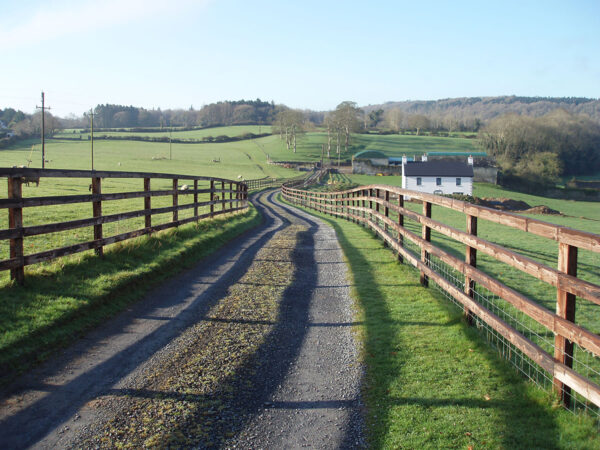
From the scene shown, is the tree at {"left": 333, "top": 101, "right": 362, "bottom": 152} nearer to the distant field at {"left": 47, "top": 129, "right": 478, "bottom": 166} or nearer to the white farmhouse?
the distant field at {"left": 47, "top": 129, "right": 478, "bottom": 166}

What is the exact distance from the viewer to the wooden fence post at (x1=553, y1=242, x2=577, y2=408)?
12.2 ft

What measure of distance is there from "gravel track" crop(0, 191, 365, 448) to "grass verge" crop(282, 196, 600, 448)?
25 cm

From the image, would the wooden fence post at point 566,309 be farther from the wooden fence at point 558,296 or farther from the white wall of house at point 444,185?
the white wall of house at point 444,185

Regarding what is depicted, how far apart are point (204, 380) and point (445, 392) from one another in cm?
213

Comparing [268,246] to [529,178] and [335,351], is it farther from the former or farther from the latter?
[529,178]

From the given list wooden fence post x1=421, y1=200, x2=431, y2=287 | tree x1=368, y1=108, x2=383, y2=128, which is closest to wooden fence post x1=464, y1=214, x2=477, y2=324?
wooden fence post x1=421, y1=200, x2=431, y2=287

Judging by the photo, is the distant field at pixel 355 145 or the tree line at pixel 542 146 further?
the distant field at pixel 355 145

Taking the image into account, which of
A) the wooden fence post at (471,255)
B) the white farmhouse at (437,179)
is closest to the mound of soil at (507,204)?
the white farmhouse at (437,179)

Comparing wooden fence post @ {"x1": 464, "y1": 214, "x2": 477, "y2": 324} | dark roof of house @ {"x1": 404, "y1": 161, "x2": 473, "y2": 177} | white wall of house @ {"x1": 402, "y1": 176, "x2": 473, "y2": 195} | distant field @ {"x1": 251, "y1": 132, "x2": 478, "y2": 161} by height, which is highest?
distant field @ {"x1": 251, "y1": 132, "x2": 478, "y2": 161}

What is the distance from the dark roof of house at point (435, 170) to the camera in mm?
70875

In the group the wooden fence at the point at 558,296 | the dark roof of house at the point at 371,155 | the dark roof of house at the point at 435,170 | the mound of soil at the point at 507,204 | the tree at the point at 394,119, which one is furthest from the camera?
the tree at the point at 394,119

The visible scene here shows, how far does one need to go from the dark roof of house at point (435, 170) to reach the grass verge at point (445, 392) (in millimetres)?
66603

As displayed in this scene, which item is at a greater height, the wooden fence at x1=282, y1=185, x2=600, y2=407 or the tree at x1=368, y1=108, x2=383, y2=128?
the tree at x1=368, y1=108, x2=383, y2=128

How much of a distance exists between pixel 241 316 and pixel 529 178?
276 feet
